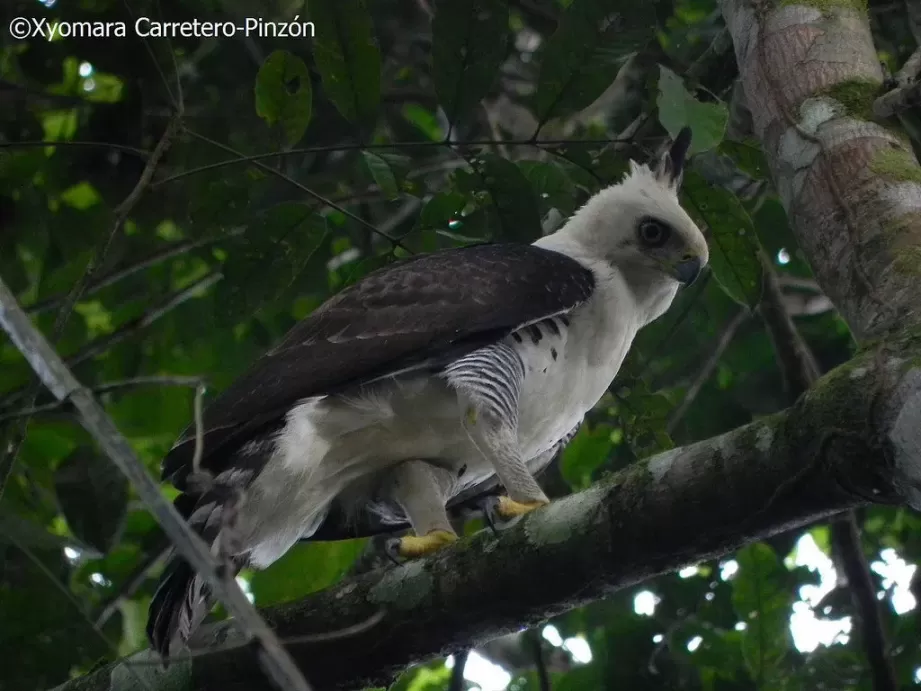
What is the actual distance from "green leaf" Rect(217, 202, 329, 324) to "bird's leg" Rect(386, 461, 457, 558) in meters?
0.66

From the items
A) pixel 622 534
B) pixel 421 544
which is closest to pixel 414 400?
pixel 421 544

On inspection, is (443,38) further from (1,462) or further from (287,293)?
(1,462)

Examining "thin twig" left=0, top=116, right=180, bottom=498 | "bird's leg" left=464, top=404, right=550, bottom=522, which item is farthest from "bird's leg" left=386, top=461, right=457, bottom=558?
"thin twig" left=0, top=116, right=180, bottom=498

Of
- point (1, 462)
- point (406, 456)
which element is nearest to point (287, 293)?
point (406, 456)

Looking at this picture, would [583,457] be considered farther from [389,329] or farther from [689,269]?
[389,329]

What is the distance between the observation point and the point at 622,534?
6.52ft

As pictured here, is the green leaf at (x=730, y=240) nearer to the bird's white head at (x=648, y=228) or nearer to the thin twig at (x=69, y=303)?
the bird's white head at (x=648, y=228)

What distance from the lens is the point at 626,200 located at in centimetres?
382

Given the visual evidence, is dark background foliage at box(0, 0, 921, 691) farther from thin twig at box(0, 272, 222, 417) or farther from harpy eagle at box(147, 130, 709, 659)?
harpy eagle at box(147, 130, 709, 659)

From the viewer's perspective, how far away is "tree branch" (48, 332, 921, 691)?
1656 millimetres

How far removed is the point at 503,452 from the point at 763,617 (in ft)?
3.22

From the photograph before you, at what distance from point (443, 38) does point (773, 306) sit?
147cm

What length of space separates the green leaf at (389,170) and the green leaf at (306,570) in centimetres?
120

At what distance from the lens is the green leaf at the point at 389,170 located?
3061mm
